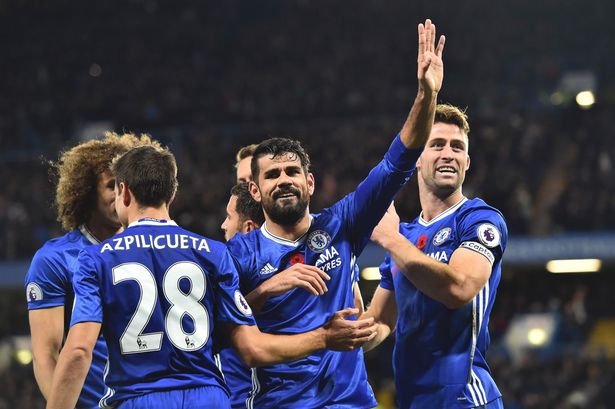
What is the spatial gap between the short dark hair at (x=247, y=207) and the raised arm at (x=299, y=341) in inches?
66.9

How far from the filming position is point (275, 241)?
5.18 metres

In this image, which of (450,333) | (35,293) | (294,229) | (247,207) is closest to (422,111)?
(294,229)

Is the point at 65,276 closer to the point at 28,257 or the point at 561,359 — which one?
the point at 561,359

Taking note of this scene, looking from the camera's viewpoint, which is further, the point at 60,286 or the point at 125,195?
the point at 60,286

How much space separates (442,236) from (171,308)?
1.92 m

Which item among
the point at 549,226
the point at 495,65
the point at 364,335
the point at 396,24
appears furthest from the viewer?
the point at 396,24

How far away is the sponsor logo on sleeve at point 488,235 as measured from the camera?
17.2ft

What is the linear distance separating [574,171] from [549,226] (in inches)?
62.8

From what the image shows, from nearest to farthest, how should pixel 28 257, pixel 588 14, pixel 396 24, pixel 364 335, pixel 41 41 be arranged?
1. pixel 364 335
2. pixel 28 257
3. pixel 588 14
4. pixel 396 24
5. pixel 41 41

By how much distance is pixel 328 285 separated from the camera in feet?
16.6

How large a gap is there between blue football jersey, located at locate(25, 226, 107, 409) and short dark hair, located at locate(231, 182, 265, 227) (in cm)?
117

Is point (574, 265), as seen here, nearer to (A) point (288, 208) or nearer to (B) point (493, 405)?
(B) point (493, 405)

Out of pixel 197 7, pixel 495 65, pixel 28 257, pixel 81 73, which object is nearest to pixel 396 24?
pixel 495 65

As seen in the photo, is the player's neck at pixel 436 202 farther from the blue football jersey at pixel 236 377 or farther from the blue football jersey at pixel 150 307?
the blue football jersey at pixel 150 307
